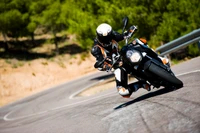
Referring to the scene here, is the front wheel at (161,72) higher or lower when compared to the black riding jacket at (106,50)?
lower

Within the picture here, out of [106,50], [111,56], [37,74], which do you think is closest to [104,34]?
[106,50]

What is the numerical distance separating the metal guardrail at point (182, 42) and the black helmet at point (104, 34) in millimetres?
5888

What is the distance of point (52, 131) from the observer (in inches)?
270

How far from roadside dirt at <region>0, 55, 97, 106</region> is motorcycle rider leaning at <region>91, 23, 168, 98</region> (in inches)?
766

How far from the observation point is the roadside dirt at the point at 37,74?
28.4m

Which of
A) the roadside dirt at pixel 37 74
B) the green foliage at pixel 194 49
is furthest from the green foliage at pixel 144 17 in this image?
the roadside dirt at pixel 37 74

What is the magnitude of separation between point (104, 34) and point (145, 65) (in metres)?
1.18

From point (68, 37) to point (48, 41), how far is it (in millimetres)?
5950

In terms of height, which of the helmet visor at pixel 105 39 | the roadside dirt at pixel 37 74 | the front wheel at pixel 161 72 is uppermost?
the helmet visor at pixel 105 39

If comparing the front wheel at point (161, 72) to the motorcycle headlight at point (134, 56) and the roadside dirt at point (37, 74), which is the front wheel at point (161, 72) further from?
the roadside dirt at point (37, 74)

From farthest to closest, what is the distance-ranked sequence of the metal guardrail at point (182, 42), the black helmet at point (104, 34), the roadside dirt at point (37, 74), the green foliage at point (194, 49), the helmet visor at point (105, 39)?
the roadside dirt at point (37, 74) < the green foliage at point (194, 49) < the metal guardrail at point (182, 42) < the helmet visor at point (105, 39) < the black helmet at point (104, 34)

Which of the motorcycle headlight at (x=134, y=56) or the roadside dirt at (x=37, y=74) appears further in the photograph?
the roadside dirt at (x=37, y=74)

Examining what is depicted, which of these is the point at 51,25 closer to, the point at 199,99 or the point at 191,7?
the point at 191,7

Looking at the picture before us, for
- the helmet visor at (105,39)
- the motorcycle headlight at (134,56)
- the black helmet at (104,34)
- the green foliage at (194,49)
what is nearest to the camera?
the motorcycle headlight at (134,56)
